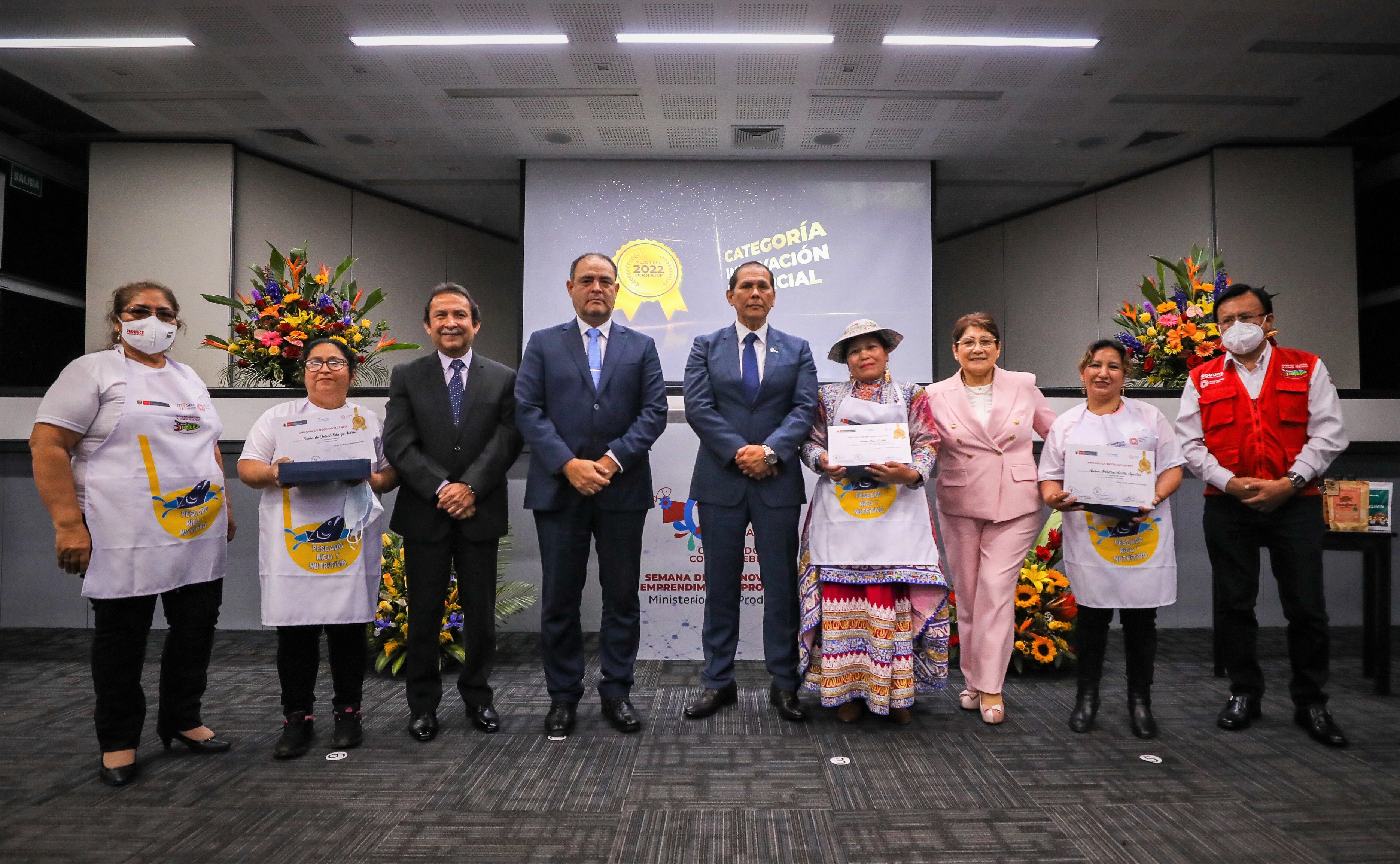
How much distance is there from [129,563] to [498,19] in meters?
3.86

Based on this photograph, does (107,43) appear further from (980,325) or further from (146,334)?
(980,325)

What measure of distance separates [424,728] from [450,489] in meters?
0.83

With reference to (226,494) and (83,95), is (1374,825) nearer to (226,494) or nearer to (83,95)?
(226,494)

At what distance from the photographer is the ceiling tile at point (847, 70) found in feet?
16.6

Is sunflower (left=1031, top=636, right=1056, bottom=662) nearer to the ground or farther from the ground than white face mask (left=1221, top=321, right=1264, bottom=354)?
nearer to the ground

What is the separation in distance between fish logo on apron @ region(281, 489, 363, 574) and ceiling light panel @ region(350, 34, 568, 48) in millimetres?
3662

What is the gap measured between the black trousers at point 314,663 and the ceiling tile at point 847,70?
4.59m

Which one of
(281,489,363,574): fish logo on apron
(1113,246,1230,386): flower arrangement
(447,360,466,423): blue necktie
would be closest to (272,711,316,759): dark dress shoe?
(281,489,363,574): fish logo on apron

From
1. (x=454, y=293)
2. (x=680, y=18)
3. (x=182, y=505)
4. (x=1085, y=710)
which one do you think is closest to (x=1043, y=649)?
(x=1085, y=710)

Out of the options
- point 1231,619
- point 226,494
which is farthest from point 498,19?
point 1231,619

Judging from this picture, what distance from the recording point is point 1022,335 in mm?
8828

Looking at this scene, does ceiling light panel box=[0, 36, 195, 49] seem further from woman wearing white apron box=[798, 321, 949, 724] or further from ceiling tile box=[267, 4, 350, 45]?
woman wearing white apron box=[798, 321, 949, 724]

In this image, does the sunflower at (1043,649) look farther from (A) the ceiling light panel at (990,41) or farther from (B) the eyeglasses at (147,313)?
(A) the ceiling light panel at (990,41)

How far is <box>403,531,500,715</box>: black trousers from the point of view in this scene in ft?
8.57
